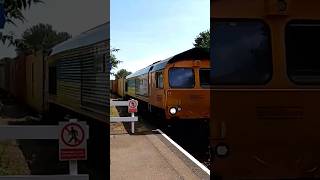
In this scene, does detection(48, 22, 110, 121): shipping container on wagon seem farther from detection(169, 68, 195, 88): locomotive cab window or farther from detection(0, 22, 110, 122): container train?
detection(169, 68, 195, 88): locomotive cab window

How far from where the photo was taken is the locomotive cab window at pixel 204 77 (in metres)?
3.44

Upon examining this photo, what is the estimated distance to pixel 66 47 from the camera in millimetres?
3270

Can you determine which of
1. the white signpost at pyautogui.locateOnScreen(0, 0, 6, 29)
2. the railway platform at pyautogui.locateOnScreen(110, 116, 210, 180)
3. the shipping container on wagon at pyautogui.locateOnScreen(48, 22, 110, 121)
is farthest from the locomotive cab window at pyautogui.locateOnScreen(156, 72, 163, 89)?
the white signpost at pyautogui.locateOnScreen(0, 0, 6, 29)

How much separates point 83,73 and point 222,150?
2.89ft

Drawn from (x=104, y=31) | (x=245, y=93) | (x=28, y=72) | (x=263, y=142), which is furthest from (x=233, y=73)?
(x=28, y=72)

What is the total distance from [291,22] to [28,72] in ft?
5.03

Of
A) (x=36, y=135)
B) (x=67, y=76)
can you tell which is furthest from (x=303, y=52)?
(x=36, y=135)

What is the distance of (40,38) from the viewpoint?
128 inches

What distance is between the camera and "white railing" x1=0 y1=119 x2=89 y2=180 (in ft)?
10.4

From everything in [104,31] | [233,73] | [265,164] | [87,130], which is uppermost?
[104,31]

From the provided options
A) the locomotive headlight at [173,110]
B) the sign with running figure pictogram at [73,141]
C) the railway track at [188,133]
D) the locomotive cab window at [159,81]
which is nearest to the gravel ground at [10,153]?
the sign with running figure pictogram at [73,141]

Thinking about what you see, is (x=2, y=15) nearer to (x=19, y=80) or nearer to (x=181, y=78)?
(x=19, y=80)

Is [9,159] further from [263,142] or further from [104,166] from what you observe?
[263,142]

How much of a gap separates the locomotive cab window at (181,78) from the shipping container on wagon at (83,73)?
740 mm
